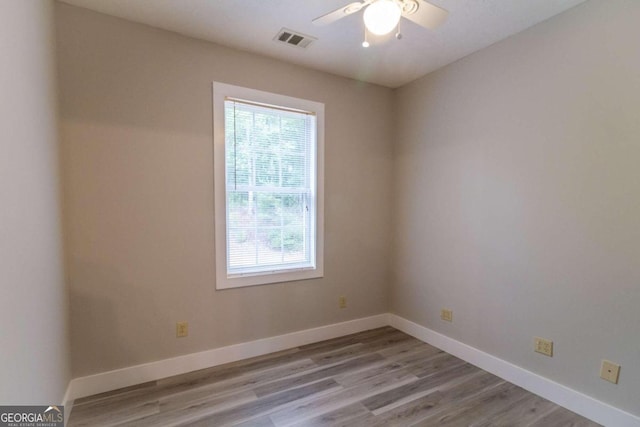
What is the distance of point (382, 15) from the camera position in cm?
133

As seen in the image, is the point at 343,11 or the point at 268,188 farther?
the point at 268,188

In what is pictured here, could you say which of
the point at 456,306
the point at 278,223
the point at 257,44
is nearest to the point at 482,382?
the point at 456,306

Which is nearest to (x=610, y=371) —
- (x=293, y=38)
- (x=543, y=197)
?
(x=543, y=197)

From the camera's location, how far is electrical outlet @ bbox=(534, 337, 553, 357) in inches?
81.3

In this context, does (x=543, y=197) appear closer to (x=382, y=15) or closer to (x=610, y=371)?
(x=610, y=371)

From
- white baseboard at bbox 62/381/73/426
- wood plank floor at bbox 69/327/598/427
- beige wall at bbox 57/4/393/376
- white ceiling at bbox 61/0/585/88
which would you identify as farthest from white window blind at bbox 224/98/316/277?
white baseboard at bbox 62/381/73/426

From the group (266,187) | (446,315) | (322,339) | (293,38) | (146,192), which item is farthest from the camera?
(322,339)

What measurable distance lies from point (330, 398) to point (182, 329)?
48.8 inches

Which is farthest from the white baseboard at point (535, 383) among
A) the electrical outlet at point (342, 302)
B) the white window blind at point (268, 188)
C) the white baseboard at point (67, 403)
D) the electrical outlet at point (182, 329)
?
the white baseboard at point (67, 403)

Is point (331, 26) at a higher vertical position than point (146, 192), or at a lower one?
higher

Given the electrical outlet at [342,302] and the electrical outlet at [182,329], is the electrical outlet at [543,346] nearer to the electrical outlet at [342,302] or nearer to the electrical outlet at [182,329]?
the electrical outlet at [342,302]

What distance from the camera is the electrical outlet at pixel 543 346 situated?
6.77 feet

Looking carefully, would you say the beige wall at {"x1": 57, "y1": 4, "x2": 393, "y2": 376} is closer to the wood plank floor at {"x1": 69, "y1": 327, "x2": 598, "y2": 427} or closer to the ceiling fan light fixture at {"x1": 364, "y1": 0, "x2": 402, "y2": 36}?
the wood plank floor at {"x1": 69, "y1": 327, "x2": 598, "y2": 427}

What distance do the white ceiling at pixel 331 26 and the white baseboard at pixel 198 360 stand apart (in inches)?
98.0
